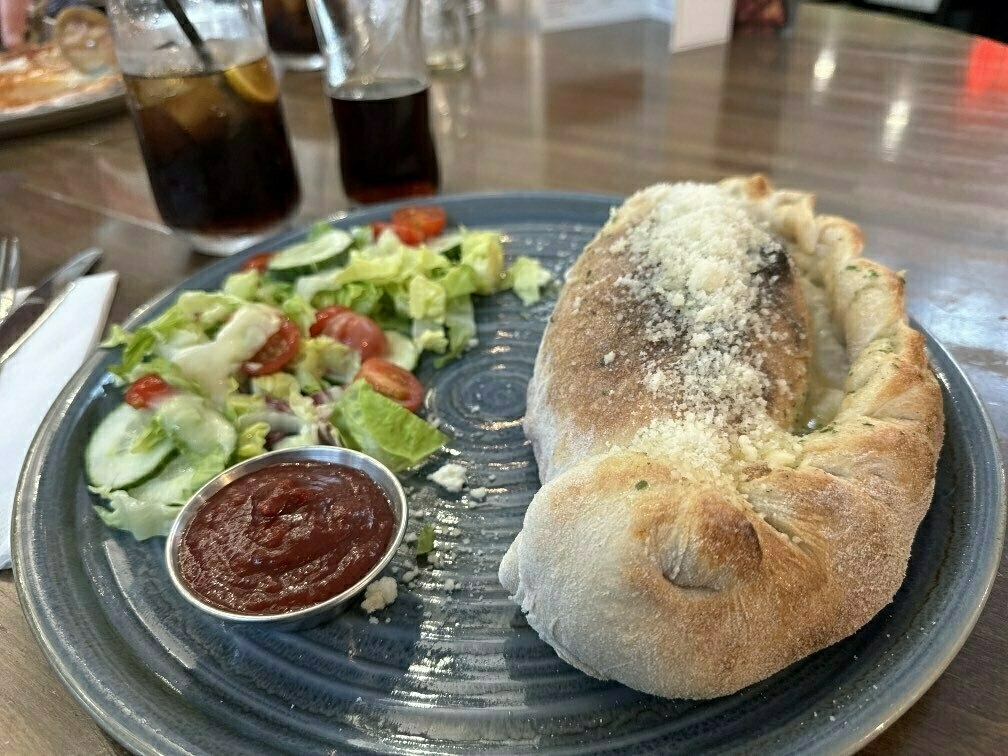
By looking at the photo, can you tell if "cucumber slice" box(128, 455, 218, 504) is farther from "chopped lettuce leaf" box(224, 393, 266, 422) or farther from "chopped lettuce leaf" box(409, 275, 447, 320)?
"chopped lettuce leaf" box(409, 275, 447, 320)

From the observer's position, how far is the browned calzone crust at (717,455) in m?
1.37

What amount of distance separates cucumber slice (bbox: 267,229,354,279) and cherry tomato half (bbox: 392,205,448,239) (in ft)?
0.83

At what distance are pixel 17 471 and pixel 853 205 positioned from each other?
3.41 metres

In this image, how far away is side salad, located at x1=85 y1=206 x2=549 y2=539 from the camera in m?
2.19

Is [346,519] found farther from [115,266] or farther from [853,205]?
[853,205]

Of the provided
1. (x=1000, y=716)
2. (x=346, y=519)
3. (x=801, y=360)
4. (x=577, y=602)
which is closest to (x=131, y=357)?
(x=346, y=519)

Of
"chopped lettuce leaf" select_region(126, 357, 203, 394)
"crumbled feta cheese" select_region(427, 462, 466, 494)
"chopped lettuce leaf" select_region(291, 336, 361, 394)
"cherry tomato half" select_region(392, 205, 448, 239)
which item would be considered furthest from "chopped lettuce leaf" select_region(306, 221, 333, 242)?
"crumbled feta cheese" select_region(427, 462, 466, 494)

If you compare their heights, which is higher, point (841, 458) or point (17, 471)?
point (841, 458)

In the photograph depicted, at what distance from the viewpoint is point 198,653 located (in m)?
1.68

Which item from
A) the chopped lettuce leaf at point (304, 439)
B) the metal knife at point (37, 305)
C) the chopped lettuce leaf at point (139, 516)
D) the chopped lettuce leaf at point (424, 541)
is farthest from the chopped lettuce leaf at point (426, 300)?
the metal knife at point (37, 305)

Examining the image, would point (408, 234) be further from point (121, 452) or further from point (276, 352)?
point (121, 452)

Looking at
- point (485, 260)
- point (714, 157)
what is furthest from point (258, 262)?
point (714, 157)

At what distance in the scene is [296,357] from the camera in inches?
101

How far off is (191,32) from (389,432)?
65.7 inches
